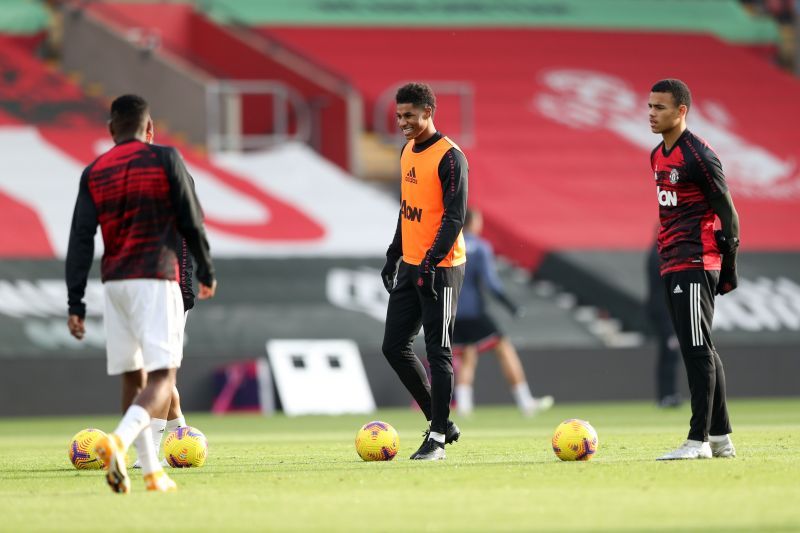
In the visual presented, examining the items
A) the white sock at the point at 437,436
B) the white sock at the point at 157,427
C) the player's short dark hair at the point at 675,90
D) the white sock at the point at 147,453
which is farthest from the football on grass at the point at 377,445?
the player's short dark hair at the point at 675,90

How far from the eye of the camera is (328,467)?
10.4 m

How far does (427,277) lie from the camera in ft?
34.9

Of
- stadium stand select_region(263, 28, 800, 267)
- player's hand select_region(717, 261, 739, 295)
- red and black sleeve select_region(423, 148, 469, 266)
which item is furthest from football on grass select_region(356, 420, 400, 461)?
stadium stand select_region(263, 28, 800, 267)

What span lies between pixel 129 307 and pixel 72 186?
16.7 m

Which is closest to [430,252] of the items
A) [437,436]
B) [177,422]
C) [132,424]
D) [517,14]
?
[437,436]

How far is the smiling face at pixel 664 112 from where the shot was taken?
1030 centimetres

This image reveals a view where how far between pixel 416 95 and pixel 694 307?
2.32m

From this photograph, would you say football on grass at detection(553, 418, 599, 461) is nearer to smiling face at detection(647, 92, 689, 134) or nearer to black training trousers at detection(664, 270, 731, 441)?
black training trousers at detection(664, 270, 731, 441)

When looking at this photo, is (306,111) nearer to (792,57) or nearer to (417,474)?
(792,57)

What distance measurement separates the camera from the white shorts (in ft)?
28.5

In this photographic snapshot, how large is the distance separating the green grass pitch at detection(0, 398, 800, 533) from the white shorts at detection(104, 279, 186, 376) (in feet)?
2.40

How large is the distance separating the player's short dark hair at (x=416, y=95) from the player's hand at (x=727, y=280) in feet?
7.35

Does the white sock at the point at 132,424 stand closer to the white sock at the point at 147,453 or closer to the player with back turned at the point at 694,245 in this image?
the white sock at the point at 147,453

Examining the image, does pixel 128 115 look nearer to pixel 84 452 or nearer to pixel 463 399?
pixel 84 452
